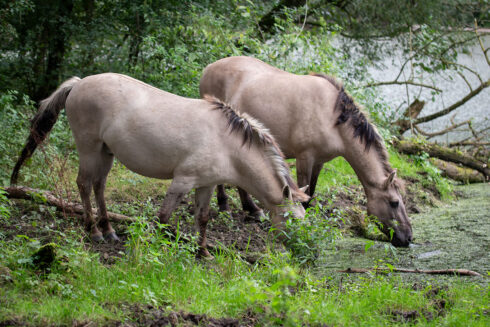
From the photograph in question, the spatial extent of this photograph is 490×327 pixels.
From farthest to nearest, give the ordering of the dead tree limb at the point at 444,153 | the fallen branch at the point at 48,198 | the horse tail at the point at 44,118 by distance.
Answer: the dead tree limb at the point at 444,153 → the fallen branch at the point at 48,198 → the horse tail at the point at 44,118

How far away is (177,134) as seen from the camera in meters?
4.33

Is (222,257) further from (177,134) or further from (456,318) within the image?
(456,318)

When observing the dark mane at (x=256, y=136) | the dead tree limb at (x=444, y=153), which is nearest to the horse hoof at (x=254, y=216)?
the dark mane at (x=256, y=136)

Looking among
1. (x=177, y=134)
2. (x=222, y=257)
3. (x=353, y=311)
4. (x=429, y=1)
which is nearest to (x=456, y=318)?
(x=353, y=311)

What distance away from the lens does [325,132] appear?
215 inches

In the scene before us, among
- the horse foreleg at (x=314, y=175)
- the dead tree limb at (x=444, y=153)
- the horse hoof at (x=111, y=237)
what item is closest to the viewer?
the horse hoof at (x=111, y=237)

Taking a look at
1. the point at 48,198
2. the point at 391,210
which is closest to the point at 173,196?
the point at 48,198

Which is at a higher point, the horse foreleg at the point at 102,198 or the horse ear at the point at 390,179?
the horse ear at the point at 390,179

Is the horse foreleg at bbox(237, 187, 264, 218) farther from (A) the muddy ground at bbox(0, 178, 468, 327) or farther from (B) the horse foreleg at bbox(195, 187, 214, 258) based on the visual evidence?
(B) the horse foreleg at bbox(195, 187, 214, 258)

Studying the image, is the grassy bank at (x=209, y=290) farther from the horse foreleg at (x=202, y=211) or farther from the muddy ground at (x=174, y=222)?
the horse foreleg at (x=202, y=211)

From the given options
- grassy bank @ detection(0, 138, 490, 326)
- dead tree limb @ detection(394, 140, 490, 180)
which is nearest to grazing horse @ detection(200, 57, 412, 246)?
grassy bank @ detection(0, 138, 490, 326)

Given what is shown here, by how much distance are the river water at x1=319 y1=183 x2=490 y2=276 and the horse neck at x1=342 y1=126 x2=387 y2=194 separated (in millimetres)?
690

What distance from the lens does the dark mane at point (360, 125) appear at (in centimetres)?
545

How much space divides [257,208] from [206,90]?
61.4 inches
